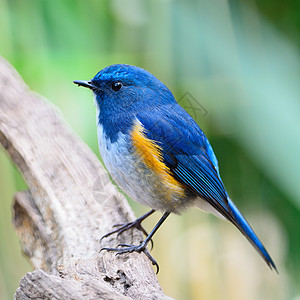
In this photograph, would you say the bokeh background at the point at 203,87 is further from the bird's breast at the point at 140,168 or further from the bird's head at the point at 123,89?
the bird's breast at the point at 140,168

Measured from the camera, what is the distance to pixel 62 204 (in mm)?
2086

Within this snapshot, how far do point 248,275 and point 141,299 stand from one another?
4.45 feet

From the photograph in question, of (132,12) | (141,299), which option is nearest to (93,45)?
(132,12)

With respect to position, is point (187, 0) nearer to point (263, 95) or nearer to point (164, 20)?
point (164, 20)

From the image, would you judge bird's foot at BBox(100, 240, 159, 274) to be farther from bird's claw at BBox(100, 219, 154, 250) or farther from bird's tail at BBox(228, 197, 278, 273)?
bird's tail at BBox(228, 197, 278, 273)

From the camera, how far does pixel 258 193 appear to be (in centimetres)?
271

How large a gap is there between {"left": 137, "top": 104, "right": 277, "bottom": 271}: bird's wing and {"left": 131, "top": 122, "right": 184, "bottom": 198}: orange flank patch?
20mm

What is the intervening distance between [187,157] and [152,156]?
161 mm

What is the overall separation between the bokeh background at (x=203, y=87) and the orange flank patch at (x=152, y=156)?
603mm

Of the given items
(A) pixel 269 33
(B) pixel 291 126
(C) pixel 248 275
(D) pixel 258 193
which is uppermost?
(A) pixel 269 33

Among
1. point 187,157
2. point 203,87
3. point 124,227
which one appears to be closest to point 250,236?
point 187,157

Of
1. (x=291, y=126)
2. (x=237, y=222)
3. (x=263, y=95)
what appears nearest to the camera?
(x=237, y=222)

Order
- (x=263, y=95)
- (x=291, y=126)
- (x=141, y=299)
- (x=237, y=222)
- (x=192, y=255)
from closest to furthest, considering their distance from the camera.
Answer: (x=141, y=299) → (x=237, y=222) → (x=291, y=126) → (x=263, y=95) → (x=192, y=255)

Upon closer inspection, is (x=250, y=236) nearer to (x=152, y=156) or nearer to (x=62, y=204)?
(x=152, y=156)
